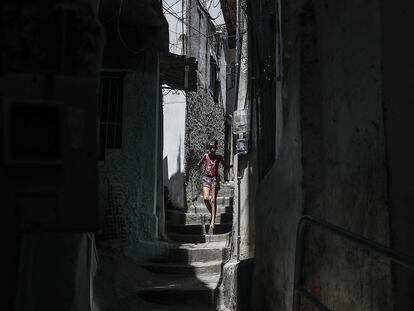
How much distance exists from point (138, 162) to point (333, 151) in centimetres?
562

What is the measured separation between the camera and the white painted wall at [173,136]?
1295 centimetres

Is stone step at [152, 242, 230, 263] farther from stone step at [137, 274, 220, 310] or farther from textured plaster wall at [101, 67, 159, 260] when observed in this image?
stone step at [137, 274, 220, 310]

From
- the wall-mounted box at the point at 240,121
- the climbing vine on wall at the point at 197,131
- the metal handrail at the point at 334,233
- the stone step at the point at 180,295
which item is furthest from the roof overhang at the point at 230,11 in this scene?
the metal handrail at the point at 334,233

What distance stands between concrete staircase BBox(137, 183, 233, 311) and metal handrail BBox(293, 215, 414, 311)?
12.9 ft

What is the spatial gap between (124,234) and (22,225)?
22.6 feet

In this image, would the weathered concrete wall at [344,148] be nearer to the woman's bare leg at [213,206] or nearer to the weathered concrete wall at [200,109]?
the woman's bare leg at [213,206]

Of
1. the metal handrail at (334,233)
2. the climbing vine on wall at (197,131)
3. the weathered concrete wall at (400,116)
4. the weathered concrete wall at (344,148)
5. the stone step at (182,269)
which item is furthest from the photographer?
the climbing vine on wall at (197,131)

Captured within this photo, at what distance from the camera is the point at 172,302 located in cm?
707

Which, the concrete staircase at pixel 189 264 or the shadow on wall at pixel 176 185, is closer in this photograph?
the concrete staircase at pixel 189 264

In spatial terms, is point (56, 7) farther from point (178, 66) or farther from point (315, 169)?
point (178, 66)

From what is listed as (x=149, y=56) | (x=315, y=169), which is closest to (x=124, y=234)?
(x=149, y=56)

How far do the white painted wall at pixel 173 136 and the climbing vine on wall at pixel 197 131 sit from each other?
15 centimetres

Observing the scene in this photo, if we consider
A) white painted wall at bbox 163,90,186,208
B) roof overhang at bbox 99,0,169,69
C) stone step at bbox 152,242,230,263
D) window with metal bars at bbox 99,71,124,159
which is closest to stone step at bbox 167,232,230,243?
stone step at bbox 152,242,230,263

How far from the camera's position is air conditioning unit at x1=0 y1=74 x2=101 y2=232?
1821mm
